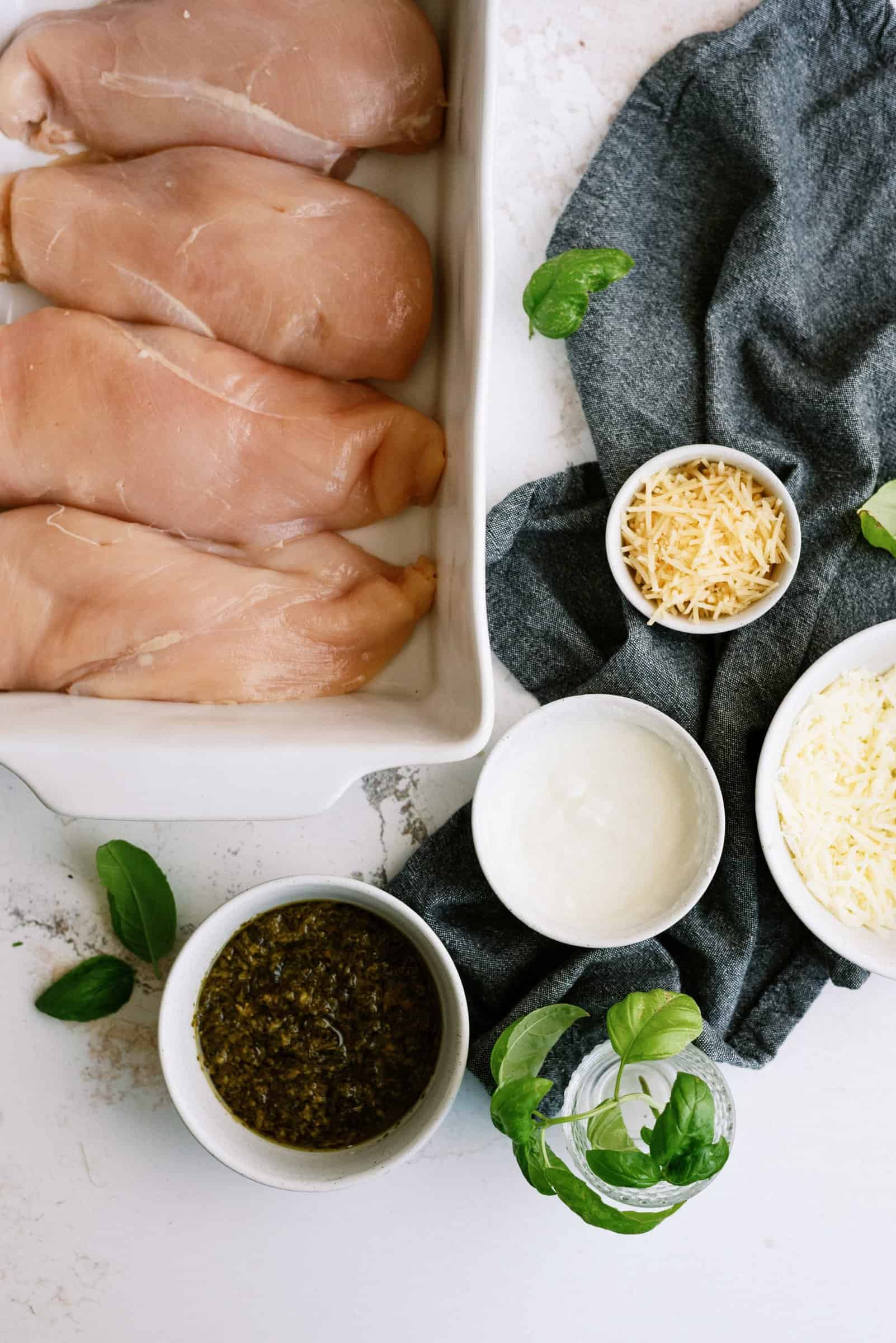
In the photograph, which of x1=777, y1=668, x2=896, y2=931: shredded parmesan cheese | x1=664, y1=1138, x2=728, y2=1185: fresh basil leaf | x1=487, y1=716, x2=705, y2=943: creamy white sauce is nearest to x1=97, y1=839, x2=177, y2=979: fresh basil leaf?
x1=487, y1=716, x2=705, y2=943: creamy white sauce

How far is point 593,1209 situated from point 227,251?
3.51 ft

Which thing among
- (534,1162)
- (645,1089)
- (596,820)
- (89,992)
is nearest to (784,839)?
(596,820)

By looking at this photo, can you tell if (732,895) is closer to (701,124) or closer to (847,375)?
(847,375)

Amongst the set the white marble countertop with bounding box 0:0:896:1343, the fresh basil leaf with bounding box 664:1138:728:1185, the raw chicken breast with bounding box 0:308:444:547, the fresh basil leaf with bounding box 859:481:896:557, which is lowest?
the white marble countertop with bounding box 0:0:896:1343

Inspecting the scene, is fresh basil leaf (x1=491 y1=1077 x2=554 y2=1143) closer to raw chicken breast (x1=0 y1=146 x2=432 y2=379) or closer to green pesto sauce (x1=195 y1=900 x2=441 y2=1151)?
green pesto sauce (x1=195 y1=900 x2=441 y2=1151)

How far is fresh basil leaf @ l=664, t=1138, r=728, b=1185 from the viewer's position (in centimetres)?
103

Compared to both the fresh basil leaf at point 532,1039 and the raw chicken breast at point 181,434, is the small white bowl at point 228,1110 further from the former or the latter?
the raw chicken breast at point 181,434

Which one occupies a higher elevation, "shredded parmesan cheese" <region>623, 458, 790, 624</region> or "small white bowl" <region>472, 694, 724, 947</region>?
"shredded parmesan cheese" <region>623, 458, 790, 624</region>

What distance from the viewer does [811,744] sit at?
1204 millimetres

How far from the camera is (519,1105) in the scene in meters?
1.06

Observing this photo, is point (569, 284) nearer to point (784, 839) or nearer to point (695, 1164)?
point (784, 839)

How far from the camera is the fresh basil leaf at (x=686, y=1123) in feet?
Answer: 3.37

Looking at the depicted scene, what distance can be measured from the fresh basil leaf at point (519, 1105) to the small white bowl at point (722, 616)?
1.67 feet

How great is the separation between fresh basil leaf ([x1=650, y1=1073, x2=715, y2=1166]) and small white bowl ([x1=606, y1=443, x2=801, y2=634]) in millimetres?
478
